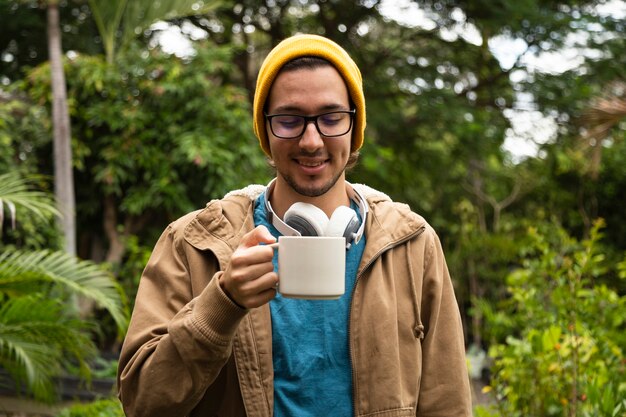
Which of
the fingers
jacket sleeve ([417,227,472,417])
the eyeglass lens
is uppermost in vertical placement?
the eyeglass lens

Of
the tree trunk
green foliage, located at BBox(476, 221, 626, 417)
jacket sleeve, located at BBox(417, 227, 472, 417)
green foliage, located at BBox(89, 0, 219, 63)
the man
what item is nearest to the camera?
the man

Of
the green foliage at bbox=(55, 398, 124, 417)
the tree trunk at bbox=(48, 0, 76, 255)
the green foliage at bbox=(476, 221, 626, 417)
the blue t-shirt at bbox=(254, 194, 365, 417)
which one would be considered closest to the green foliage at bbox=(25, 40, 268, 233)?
the tree trunk at bbox=(48, 0, 76, 255)

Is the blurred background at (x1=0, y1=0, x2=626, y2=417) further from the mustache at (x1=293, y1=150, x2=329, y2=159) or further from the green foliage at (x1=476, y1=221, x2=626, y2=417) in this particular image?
the mustache at (x1=293, y1=150, x2=329, y2=159)

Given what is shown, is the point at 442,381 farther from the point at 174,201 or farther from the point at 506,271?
the point at 506,271

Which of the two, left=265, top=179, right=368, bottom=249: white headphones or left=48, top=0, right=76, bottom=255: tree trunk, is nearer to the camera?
left=265, top=179, right=368, bottom=249: white headphones

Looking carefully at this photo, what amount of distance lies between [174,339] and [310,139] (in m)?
0.56

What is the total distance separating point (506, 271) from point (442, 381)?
309 inches

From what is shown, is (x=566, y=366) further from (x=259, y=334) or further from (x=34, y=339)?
(x=34, y=339)

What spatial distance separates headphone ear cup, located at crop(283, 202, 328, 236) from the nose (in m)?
0.15

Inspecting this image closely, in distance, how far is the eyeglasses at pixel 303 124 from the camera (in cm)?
179

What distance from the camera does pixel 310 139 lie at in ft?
5.79

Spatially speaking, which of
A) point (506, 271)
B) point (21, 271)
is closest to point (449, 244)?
point (506, 271)

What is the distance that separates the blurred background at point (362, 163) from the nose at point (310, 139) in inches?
80.9

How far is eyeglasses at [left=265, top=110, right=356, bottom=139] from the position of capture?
5.88 feet
